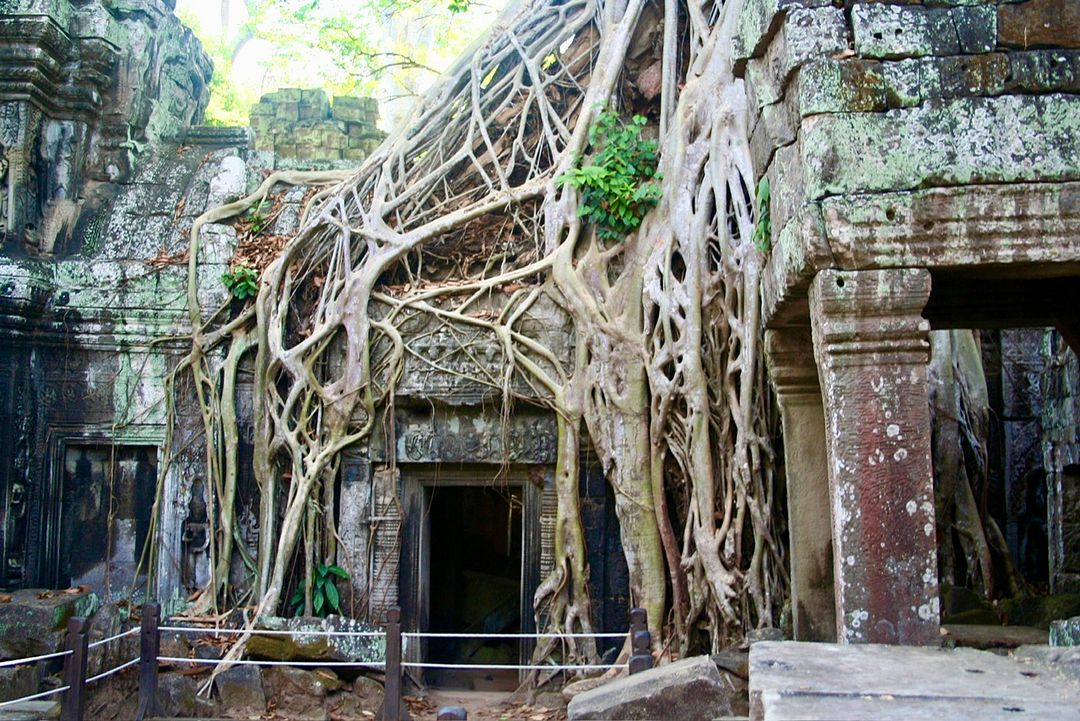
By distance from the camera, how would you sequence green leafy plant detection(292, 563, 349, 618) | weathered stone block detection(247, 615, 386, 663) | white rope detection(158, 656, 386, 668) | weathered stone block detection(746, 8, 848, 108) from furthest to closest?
1. green leafy plant detection(292, 563, 349, 618)
2. weathered stone block detection(247, 615, 386, 663)
3. white rope detection(158, 656, 386, 668)
4. weathered stone block detection(746, 8, 848, 108)

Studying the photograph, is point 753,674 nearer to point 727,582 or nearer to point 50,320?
point 727,582

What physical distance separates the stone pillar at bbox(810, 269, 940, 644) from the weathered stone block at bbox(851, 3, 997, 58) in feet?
2.42

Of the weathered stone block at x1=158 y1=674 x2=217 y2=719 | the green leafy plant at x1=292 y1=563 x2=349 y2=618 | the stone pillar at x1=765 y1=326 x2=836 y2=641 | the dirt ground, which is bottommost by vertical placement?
the dirt ground

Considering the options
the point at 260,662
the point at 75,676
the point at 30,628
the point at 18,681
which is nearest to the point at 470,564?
the point at 260,662

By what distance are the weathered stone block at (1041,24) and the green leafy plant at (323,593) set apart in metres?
5.21

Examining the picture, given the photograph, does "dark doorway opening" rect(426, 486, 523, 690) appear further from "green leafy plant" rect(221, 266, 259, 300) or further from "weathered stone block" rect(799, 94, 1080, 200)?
"weathered stone block" rect(799, 94, 1080, 200)

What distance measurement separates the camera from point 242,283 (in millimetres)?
7602

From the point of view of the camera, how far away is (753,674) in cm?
278

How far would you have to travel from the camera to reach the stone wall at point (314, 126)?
8.85 metres

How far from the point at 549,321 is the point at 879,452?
3.94m

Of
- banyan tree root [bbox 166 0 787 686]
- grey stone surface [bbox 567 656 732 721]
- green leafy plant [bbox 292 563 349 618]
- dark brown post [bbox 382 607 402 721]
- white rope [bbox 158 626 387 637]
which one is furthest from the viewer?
green leafy plant [bbox 292 563 349 618]

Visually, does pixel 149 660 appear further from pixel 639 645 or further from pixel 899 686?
pixel 899 686

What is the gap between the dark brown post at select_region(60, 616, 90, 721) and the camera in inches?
217

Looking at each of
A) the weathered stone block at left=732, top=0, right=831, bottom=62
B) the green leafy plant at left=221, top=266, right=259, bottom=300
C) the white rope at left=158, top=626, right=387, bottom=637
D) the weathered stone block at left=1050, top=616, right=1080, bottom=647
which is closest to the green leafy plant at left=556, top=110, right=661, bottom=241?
the green leafy plant at left=221, top=266, right=259, bottom=300
